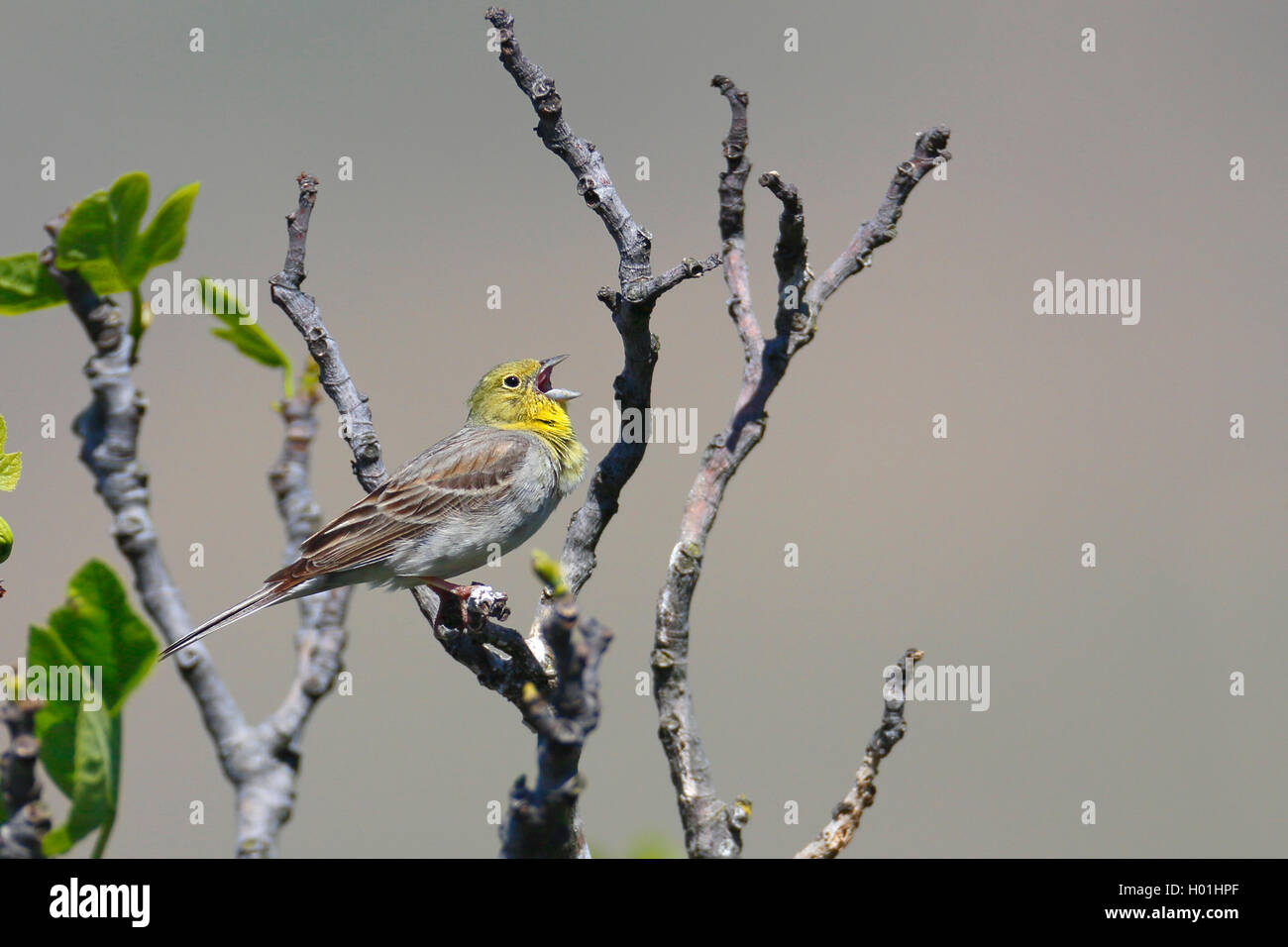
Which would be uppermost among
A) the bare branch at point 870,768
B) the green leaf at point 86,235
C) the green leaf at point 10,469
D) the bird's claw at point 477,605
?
the green leaf at point 86,235

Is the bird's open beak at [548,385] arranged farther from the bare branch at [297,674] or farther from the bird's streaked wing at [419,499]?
the bare branch at [297,674]

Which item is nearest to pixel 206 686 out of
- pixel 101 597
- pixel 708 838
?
pixel 101 597

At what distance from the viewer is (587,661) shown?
989 millimetres

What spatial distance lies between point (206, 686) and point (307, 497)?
0.23m

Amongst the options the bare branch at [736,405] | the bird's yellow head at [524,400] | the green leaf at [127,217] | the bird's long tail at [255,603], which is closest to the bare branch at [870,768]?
Result: the bare branch at [736,405]

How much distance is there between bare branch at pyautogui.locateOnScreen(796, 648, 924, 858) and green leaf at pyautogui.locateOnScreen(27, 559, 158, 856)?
1045 mm

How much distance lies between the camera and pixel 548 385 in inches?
219

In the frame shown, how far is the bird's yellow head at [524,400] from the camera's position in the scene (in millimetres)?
5273

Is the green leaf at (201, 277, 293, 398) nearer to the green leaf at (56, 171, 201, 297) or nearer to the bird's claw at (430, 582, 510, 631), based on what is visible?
the green leaf at (56, 171, 201, 297)

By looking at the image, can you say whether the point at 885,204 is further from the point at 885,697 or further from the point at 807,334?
the point at 885,697

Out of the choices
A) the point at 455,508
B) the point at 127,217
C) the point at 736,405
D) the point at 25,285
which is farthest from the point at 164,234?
the point at 455,508

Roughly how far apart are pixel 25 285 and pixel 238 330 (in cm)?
22

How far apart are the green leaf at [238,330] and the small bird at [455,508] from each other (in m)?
2.43

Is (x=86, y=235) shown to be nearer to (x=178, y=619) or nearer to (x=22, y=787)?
(x=178, y=619)
